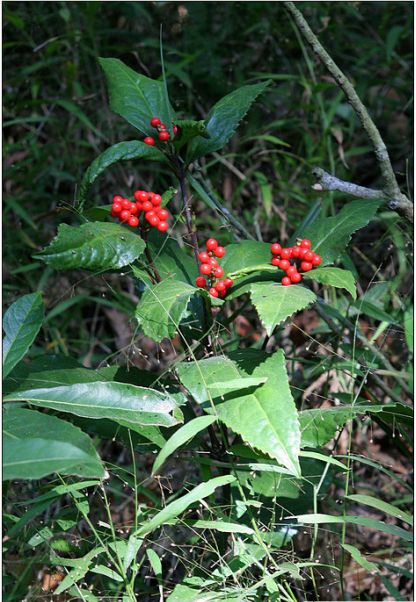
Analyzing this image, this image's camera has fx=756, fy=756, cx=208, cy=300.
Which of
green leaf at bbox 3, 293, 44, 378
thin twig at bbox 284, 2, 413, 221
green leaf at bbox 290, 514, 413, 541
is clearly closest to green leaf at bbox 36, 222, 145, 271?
green leaf at bbox 3, 293, 44, 378

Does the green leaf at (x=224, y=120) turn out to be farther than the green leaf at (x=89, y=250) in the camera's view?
Yes

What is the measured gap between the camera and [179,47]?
3.73 m

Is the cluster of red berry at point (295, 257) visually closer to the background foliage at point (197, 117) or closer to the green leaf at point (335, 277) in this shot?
the green leaf at point (335, 277)

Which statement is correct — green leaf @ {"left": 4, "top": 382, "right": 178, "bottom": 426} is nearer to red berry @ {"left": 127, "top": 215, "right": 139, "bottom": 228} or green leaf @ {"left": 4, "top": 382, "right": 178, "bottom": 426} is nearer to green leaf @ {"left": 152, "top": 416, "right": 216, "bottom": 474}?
green leaf @ {"left": 152, "top": 416, "right": 216, "bottom": 474}

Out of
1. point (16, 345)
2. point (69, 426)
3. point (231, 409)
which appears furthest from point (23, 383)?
point (231, 409)

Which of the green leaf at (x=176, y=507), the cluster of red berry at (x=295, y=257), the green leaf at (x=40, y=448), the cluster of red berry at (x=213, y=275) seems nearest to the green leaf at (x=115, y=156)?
the cluster of red berry at (x=213, y=275)

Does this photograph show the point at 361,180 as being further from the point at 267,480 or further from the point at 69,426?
the point at 69,426

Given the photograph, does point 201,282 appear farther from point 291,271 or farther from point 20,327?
point 20,327

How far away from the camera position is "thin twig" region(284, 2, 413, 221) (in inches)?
81.2

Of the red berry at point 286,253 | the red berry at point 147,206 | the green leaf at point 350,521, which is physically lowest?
the green leaf at point 350,521

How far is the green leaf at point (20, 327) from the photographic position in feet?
5.38

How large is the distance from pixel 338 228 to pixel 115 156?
21.3 inches

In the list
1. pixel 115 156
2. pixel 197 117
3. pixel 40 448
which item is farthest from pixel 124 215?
pixel 197 117

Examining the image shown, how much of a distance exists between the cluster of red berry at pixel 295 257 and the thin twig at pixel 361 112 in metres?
0.51
